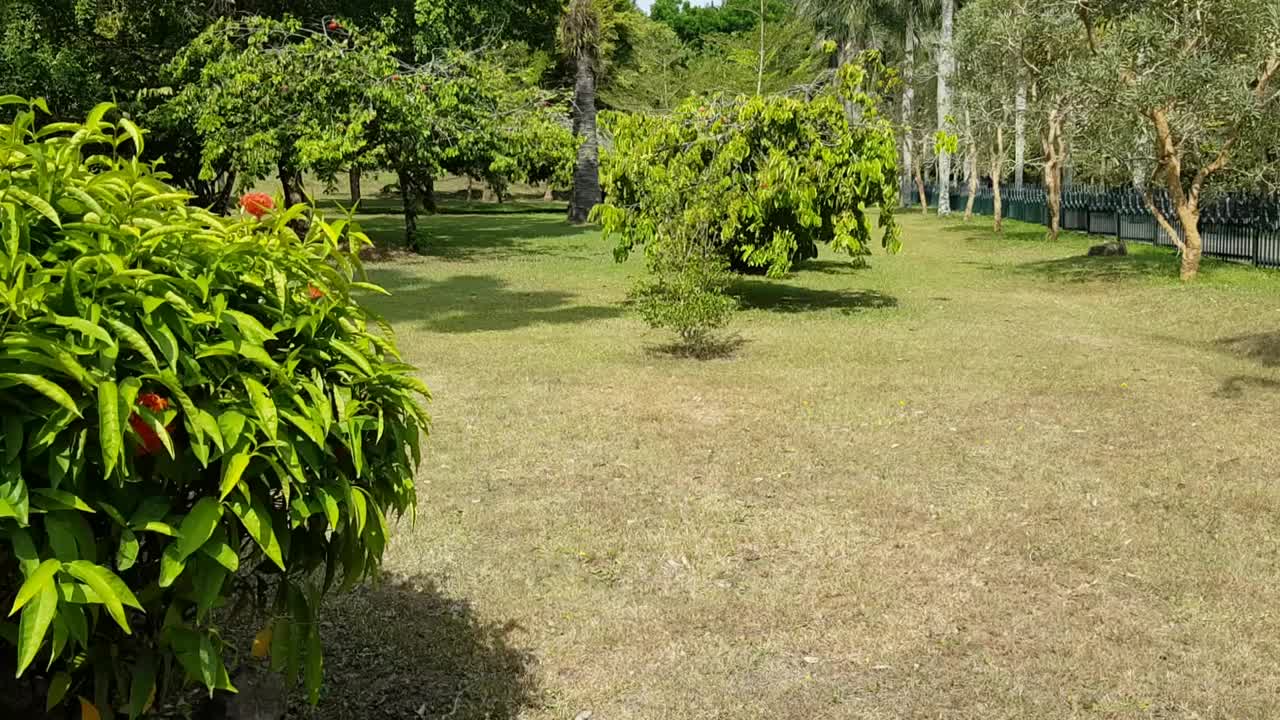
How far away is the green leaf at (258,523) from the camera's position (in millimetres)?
2299

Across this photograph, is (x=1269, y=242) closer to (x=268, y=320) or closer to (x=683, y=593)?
(x=683, y=593)

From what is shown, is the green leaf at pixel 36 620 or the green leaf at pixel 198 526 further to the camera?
the green leaf at pixel 198 526

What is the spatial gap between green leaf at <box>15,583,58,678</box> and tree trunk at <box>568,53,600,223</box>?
3114cm

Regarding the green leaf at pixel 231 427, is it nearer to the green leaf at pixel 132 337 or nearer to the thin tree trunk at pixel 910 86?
the green leaf at pixel 132 337

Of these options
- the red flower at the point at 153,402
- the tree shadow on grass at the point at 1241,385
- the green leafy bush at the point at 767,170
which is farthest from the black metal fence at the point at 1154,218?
the red flower at the point at 153,402

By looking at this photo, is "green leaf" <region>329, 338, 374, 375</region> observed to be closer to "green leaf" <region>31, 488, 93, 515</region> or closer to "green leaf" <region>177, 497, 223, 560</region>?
"green leaf" <region>177, 497, 223, 560</region>

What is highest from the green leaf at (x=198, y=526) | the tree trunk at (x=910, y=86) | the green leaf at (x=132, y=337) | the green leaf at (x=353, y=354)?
the tree trunk at (x=910, y=86)

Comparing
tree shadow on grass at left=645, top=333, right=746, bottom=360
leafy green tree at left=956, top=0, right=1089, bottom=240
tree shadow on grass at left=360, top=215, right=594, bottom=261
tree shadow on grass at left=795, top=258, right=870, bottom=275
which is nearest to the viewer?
tree shadow on grass at left=645, top=333, right=746, bottom=360

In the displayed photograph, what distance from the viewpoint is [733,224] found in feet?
46.4

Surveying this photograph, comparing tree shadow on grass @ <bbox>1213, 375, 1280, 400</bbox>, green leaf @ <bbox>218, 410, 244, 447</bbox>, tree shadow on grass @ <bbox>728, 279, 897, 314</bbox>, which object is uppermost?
green leaf @ <bbox>218, 410, 244, 447</bbox>

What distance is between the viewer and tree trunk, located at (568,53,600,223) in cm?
3425

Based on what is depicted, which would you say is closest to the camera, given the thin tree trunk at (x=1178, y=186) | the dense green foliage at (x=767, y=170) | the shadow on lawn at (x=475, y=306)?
the dense green foliage at (x=767, y=170)

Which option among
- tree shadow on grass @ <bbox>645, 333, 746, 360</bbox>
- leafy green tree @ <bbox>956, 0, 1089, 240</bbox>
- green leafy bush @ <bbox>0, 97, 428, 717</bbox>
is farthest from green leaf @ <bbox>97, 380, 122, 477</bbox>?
leafy green tree @ <bbox>956, 0, 1089, 240</bbox>

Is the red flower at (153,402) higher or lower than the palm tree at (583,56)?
lower
